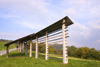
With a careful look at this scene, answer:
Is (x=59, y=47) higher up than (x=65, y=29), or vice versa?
(x=65, y=29)

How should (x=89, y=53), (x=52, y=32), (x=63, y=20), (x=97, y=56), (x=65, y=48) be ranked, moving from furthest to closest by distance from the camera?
(x=89, y=53) → (x=97, y=56) → (x=52, y=32) → (x=63, y=20) → (x=65, y=48)

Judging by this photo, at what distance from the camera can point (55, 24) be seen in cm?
803

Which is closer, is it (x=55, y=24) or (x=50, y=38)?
(x=55, y=24)

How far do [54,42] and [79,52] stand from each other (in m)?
21.4

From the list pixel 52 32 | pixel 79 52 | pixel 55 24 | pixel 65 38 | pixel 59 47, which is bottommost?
pixel 79 52

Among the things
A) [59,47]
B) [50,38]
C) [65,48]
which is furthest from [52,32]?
[65,48]

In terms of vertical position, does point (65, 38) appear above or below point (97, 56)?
above

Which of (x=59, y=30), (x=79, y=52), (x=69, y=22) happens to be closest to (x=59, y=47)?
(x=59, y=30)

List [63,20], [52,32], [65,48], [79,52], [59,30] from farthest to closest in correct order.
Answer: [79,52] < [52,32] < [59,30] < [63,20] < [65,48]

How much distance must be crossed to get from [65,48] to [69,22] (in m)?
2.27

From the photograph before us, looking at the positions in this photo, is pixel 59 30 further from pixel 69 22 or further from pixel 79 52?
pixel 79 52

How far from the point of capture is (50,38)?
928 centimetres

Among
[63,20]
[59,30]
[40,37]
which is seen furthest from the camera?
[40,37]

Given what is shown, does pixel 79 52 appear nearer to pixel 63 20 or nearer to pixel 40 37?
pixel 40 37
